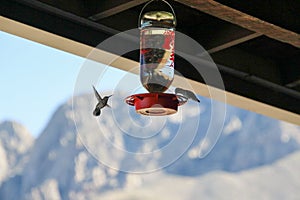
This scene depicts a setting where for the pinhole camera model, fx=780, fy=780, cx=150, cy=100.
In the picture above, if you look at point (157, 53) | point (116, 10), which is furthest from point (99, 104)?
point (116, 10)

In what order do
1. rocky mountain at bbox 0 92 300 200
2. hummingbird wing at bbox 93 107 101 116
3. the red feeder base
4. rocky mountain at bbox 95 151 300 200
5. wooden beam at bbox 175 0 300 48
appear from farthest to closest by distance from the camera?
rocky mountain at bbox 95 151 300 200 < rocky mountain at bbox 0 92 300 200 < wooden beam at bbox 175 0 300 48 < hummingbird wing at bbox 93 107 101 116 < the red feeder base

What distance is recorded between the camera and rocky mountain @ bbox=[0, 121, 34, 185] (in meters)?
6.67

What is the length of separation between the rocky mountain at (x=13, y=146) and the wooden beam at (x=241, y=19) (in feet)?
13.7

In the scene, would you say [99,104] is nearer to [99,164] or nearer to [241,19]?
[241,19]

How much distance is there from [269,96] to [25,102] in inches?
144

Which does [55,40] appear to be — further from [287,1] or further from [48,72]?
[48,72]

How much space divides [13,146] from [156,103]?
570 centimetres

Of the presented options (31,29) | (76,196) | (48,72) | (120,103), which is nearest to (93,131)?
(120,103)

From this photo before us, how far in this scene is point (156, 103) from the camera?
1835mm

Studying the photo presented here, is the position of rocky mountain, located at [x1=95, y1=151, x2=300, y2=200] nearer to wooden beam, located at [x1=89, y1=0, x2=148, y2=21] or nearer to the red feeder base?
wooden beam, located at [x1=89, y1=0, x2=148, y2=21]

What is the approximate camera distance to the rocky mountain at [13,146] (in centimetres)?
667

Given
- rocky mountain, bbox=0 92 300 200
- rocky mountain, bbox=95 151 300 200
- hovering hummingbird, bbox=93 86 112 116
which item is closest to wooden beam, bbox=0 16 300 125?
hovering hummingbird, bbox=93 86 112 116

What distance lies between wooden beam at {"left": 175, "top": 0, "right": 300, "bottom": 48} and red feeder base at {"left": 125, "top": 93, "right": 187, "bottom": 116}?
1.24ft

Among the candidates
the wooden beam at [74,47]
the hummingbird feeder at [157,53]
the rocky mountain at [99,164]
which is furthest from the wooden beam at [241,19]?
the rocky mountain at [99,164]
